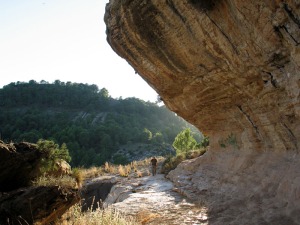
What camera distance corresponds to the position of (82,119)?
247 feet

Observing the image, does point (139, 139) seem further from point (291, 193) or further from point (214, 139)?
point (291, 193)

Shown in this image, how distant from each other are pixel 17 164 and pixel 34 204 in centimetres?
128

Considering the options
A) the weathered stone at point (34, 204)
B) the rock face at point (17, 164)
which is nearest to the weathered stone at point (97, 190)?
the rock face at point (17, 164)

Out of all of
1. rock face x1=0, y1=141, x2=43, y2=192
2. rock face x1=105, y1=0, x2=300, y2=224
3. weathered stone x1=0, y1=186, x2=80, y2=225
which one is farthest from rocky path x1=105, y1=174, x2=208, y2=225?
rock face x1=0, y1=141, x2=43, y2=192

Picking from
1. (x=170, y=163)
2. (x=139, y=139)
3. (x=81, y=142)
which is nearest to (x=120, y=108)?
(x=139, y=139)

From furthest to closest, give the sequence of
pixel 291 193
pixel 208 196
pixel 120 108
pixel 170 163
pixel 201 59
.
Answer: pixel 120 108, pixel 170 163, pixel 208 196, pixel 201 59, pixel 291 193

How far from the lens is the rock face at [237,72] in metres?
5.44

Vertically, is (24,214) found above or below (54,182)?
below

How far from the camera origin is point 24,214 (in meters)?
5.27

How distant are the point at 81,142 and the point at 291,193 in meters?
56.5

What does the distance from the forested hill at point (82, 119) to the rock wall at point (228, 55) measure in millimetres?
42847

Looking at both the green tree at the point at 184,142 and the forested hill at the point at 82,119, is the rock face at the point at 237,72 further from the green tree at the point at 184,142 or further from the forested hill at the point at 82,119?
the forested hill at the point at 82,119

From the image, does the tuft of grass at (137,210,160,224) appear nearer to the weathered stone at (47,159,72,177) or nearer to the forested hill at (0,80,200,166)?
the weathered stone at (47,159,72,177)

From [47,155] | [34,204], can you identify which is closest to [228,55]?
[47,155]
